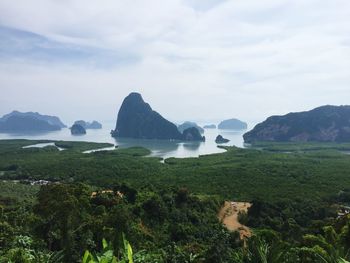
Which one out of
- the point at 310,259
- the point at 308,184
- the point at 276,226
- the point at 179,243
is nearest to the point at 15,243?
the point at 310,259

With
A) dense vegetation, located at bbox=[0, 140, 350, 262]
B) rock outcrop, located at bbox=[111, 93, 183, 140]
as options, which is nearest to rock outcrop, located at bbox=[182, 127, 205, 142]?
rock outcrop, located at bbox=[111, 93, 183, 140]

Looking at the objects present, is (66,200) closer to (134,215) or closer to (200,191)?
(134,215)

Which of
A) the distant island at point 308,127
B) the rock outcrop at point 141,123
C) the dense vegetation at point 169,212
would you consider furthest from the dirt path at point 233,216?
the rock outcrop at point 141,123

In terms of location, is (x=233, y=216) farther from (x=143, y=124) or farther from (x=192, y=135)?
(x=143, y=124)

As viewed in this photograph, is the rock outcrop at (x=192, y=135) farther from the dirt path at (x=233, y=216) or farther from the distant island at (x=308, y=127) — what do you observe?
the dirt path at (x=233, y=216)

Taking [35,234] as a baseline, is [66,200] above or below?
above

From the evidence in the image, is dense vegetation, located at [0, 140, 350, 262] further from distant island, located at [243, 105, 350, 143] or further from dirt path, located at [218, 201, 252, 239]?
distant island, located at [243, 105, 350, 143]
